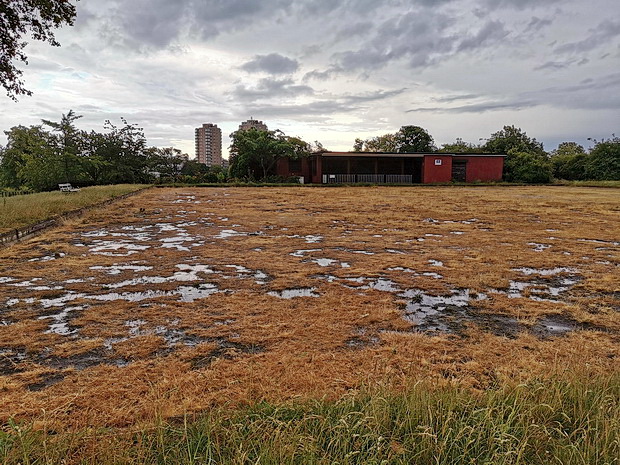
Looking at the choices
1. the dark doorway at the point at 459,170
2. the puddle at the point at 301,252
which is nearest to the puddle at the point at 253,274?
the puddle at the point at 301,252

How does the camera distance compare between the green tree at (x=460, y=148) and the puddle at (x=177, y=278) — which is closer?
the puddle at (x=177, y=278)

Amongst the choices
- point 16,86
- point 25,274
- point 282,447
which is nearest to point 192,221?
point 25,274

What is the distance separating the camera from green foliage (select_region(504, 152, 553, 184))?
3077 centimetres

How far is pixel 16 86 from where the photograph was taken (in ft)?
37.1

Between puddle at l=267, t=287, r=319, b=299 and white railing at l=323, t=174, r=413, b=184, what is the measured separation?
25509 millimetres

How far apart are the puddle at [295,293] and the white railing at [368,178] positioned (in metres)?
25.5

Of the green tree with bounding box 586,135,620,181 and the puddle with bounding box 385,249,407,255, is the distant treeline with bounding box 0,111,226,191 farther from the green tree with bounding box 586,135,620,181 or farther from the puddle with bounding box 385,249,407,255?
the green tree with bounding box 586,135,620,181

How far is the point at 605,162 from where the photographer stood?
31750 mm

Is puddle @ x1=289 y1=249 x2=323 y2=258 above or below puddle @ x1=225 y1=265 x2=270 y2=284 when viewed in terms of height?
above

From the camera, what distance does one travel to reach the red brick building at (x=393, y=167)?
2961 centimetres

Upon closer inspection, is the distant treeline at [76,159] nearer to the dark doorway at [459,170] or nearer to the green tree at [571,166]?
the dark doorway at [459,170]

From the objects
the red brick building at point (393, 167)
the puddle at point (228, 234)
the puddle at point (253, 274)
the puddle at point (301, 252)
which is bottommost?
the puddle at point (253, 274)

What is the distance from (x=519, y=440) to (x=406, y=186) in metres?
27.3

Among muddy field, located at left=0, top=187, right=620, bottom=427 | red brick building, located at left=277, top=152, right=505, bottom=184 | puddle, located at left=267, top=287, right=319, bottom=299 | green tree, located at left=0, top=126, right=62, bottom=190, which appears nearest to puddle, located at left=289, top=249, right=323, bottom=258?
muddy field, located at left=0, top=187, right=620, bottom=427
